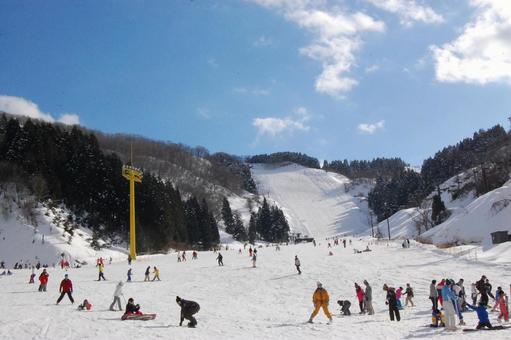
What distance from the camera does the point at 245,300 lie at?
23.8 meters

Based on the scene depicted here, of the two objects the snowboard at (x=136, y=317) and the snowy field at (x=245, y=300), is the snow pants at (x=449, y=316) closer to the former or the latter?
the snowy field at (x=245, y=300)

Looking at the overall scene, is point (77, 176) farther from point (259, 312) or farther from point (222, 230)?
point (222, 230)

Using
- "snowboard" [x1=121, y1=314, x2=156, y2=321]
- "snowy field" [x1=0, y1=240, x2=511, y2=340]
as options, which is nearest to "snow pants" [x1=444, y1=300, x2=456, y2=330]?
"snowy field" [x1=0, y1=240, x2=511, y2=340]

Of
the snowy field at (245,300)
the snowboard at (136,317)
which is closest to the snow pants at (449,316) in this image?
the snowy field at (245,300)

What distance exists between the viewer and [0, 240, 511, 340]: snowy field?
14516mm

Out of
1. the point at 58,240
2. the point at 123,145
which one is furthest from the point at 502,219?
the point at 123,145

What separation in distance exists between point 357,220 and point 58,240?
135692 mm

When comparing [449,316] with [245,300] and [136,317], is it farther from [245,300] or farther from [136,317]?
[245,300]

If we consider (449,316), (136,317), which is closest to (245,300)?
(136,317)

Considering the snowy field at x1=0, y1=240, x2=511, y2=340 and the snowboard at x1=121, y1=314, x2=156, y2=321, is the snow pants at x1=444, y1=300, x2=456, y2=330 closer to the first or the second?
the snowy field at x1=0, y1=240, x2=511, y2=340

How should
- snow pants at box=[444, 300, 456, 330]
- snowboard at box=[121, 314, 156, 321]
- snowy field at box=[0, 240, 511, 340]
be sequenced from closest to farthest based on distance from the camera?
snow pants at box=[444, 300, 456, 330] → snowy field at box=[0, 240, 511, 340] → snowboard at box=[121, 314, 156, 321]

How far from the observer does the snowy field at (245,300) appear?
14.5m

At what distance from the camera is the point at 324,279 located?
96.9ft

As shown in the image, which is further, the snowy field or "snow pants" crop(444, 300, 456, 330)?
the snowy field
